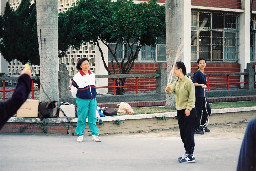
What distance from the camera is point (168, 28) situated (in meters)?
14.3

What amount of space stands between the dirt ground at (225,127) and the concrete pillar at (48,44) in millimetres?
2600

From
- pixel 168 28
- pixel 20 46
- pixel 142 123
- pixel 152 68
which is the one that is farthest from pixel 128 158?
pixel 152 68

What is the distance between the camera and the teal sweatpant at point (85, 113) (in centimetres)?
1055

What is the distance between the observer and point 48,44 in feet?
40.7

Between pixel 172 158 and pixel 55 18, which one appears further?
pixel 55 18

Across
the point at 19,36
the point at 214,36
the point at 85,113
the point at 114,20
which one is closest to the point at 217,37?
the point at 214,36

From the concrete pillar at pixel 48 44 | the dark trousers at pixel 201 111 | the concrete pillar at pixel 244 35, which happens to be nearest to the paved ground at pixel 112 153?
the dark trousers at pixel 201 111

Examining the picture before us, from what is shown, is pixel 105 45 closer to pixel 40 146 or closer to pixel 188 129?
pixel 40 146

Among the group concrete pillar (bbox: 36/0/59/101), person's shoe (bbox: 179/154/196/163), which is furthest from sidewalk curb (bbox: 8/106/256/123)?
person's shoe (bbox: 179/154/196/163)

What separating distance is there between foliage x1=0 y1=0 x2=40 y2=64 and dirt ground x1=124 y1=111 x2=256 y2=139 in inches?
218

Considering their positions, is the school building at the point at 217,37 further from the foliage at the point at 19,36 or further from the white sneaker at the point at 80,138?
the white sneaker at the point at 80,138

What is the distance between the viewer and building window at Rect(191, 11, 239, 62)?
25.2m

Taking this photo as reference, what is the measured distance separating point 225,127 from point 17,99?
1068 cm

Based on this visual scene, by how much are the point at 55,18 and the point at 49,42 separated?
633 mm
